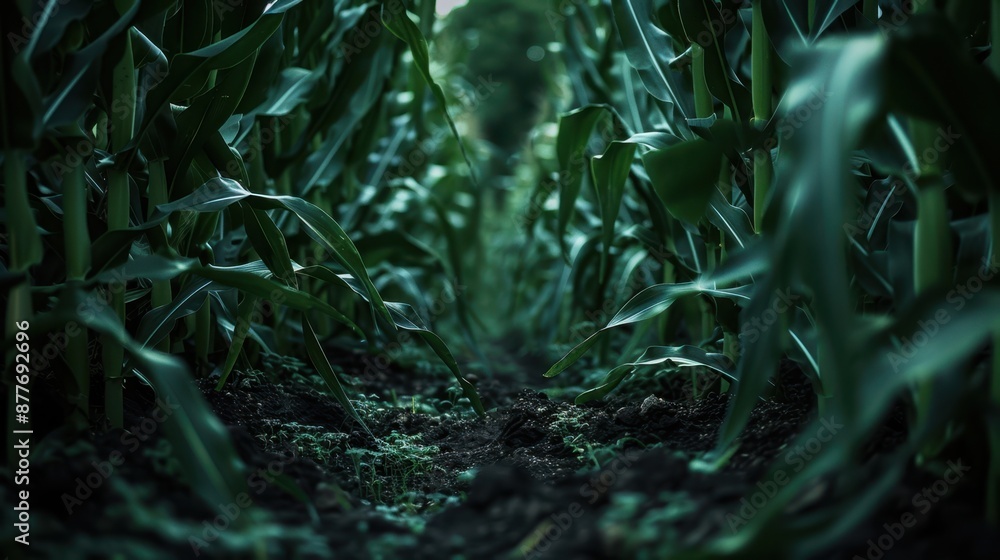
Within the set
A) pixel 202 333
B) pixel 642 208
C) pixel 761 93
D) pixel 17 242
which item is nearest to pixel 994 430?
pixel 761 93

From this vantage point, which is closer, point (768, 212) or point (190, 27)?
point (768, 212)

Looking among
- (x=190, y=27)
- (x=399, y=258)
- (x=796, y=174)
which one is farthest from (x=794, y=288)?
(x=399, y=258)

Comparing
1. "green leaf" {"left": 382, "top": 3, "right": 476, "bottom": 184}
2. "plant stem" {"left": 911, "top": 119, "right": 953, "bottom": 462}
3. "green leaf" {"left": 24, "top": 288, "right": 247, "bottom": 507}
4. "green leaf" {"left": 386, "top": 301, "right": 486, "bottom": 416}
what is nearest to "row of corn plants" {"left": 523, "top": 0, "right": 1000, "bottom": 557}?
"plant stem" {"left": 911, "top": 119, "right": 953, "bottom": 462}

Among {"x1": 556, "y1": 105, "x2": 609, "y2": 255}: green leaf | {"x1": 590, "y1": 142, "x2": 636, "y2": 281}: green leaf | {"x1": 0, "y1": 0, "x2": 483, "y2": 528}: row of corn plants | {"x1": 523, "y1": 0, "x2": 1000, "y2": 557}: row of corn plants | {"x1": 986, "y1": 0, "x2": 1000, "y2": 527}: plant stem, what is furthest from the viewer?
{"x1": 556, "y1": 105, "x2": 609, "y2": 255}: green leaf

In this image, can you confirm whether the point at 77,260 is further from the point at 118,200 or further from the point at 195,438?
the point at 195,438

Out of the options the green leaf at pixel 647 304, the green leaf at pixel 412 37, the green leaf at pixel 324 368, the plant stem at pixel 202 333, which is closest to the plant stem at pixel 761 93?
the green leaf at pixel 647 304

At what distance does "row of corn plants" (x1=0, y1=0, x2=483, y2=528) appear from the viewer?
45.1 inches

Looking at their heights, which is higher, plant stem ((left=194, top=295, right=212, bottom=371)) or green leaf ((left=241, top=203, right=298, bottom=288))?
green leaf ((left=241, top=203, right=298, bottom=288))

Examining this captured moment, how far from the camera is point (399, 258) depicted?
3.17 m

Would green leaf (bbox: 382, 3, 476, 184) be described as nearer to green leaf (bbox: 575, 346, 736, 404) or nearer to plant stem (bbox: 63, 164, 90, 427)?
green leaf (bbox: 575, 346, 736, 404)

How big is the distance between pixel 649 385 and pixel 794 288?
0.94 m

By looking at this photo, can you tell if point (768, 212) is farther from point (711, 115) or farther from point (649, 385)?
point (649, 385)

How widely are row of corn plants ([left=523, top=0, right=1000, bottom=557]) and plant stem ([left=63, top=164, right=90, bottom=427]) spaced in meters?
1.00

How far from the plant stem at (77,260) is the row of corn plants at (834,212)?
3.27 feet
